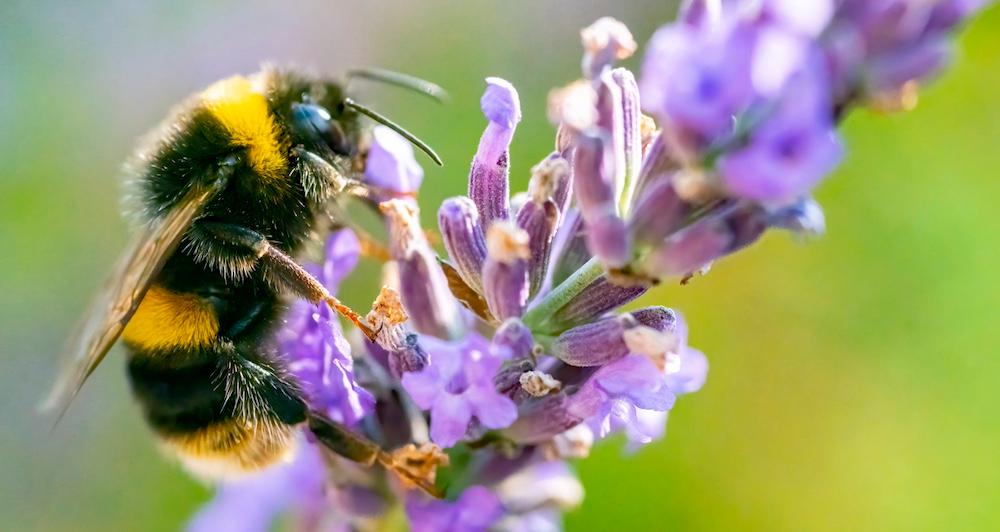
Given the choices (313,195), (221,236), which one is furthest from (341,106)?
(221,236)

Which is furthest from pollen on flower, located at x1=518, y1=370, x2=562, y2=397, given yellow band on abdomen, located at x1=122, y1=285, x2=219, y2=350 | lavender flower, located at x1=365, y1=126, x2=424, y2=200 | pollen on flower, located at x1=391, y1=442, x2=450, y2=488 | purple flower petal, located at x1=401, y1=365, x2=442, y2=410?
yellow band on abdomen, located at x1=122, y1=285, x2=219, y2=350

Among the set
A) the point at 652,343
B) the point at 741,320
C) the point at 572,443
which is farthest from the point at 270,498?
the point at 741,320

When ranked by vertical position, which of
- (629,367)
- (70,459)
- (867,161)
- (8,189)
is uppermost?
(629,367)

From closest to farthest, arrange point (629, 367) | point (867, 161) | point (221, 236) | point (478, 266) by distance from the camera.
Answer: point (629, 367) → point (478, 266) → point (221, 236) → point (867, 161)

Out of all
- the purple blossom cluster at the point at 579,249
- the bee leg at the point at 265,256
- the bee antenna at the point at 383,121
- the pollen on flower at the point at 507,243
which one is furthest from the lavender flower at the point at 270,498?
the pollen on flower at the point at 507,243

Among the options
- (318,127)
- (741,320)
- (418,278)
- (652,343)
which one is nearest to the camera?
(652,343)

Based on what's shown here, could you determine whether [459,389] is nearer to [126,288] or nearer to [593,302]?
[593,302]

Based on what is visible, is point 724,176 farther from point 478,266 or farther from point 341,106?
point 341,106

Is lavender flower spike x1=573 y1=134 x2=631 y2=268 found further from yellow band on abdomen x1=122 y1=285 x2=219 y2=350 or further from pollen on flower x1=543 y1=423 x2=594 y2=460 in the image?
yellow band on abdomen x1=122 y1=285 x2=219 y2=350
